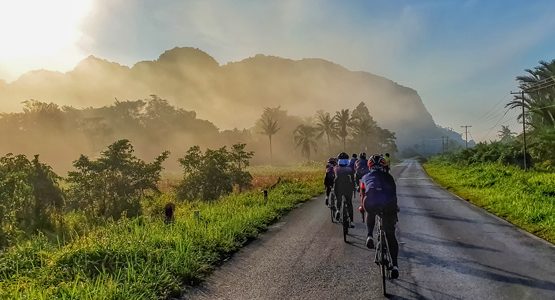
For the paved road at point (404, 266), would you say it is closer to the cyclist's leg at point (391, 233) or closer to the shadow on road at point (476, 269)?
the shadow on road at point (476, 269)

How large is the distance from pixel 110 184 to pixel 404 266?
54.7 ft

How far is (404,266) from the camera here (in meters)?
8.59

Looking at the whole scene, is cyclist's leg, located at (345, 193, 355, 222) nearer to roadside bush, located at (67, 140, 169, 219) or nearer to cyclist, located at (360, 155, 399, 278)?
cyclist, located at (360, 155, 399, 278)

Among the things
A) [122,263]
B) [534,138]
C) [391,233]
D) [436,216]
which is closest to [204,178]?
[436,216]

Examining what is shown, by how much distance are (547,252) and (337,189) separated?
5.22 meters

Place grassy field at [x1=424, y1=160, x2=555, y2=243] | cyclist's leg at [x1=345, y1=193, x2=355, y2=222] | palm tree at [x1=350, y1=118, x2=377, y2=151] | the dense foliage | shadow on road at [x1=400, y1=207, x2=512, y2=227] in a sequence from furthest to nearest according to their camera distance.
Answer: palm tree at [x1=350, y1=118, x2=377, y2=151] → the dense foliage → shadow on road at [x1=400, y1=207, x2=512, y2=227] → grassy field at [x1=424, y1=160, x2=555, y2=243] → cyclist's leg at [x1=345, y1=193, x2=355, y2=222]

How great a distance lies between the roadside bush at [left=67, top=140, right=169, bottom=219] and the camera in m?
20.7

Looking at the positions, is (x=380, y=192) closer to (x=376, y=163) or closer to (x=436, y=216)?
(x=376, y=163)

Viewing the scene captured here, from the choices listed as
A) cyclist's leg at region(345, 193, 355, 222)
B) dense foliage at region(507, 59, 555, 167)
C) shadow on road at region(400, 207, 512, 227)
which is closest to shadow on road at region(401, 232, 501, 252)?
cyclist's leg at region(345, 193, 355, 222)

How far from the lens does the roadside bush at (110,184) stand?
20.7m

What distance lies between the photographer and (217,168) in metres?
26.7

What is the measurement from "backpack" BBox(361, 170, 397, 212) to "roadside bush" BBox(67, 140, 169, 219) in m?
15.1

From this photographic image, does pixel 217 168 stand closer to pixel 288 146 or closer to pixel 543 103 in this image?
pixel 543 103

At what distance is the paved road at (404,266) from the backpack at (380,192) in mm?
1364
